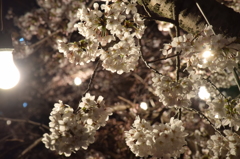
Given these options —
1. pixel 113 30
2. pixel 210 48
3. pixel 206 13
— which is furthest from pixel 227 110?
pixel 113 30

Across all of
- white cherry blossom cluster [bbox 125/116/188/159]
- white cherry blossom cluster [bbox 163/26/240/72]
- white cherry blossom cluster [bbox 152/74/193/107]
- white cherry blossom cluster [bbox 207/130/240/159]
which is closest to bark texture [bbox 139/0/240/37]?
white cherry blossom cluster [bbox 163/26/240/72]

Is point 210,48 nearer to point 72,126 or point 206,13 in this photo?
point 206,13

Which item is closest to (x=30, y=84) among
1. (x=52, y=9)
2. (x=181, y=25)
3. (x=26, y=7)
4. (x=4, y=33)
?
(x=26, y=7)

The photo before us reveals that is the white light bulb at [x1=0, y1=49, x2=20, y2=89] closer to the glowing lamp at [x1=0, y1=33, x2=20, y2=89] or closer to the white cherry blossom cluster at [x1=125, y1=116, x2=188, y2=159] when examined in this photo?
the glowing lamp at [x1=0, y1=33, x2=20, y2=89]

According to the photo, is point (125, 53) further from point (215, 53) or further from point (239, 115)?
point (239, 115)

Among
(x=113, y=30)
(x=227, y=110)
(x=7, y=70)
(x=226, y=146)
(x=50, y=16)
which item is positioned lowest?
(x=226, y=146)

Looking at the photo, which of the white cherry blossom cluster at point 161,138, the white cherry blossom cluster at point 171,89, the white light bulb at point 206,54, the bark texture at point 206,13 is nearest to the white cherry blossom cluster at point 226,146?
the white cherry blossom cluster at point 161,138

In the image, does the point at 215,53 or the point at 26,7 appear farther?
the point at 26,7

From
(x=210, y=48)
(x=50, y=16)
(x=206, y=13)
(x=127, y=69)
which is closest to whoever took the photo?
(x=210, y=48)
